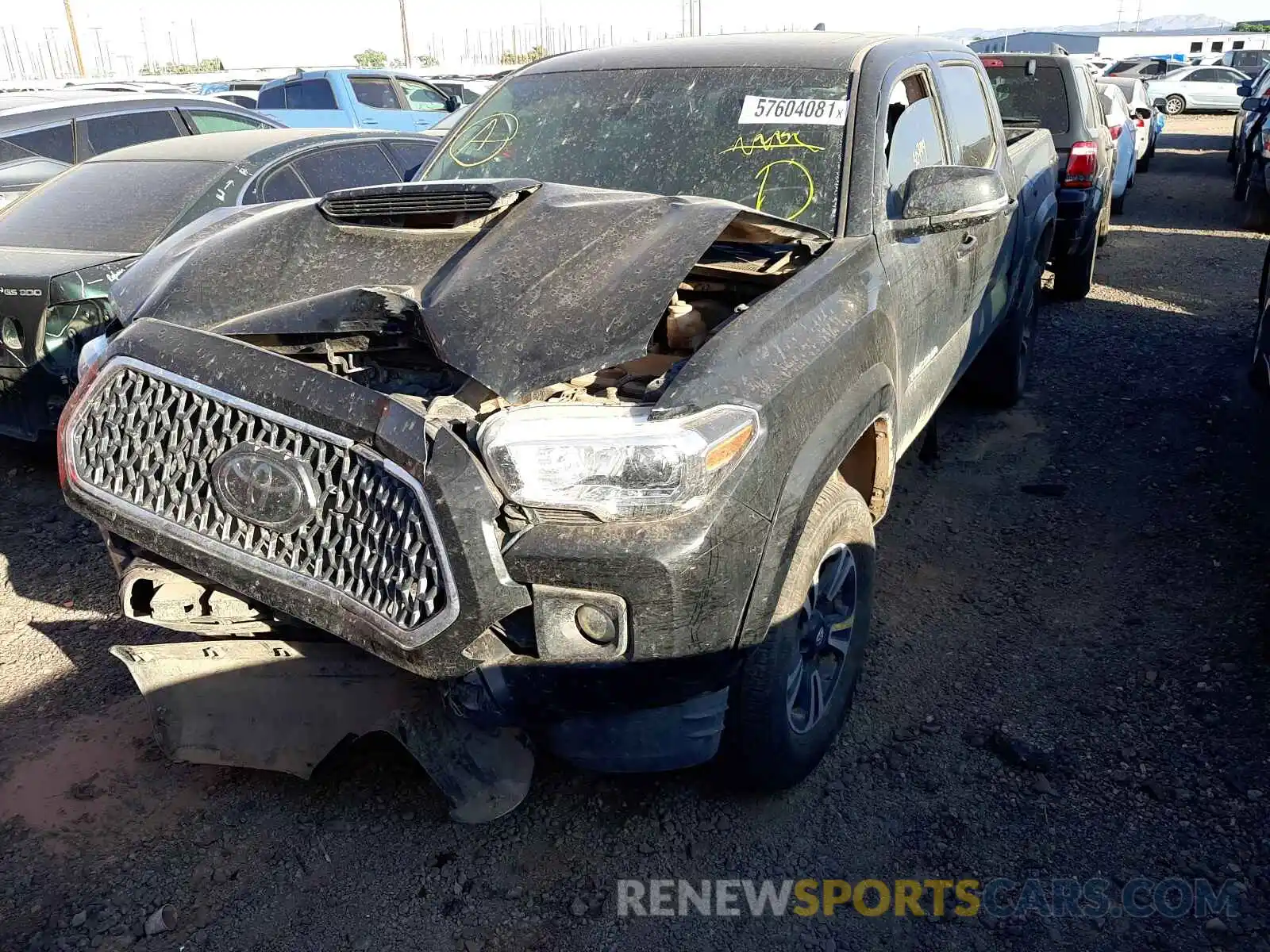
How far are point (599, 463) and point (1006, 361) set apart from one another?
4055 millimetres

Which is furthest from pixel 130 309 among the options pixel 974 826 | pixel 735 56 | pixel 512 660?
pixel 974 826

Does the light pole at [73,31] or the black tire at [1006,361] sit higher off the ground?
the light pole at [73,31]

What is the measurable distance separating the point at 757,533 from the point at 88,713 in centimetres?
237

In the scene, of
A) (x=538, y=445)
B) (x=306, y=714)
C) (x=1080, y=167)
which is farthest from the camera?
(x=1080, y=167)

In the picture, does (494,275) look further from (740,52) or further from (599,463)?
(740,52)

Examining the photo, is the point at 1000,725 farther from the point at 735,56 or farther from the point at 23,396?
the point at 23,396

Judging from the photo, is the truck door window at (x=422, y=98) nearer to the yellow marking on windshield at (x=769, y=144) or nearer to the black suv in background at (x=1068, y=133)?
the black suv in background at (x=1068, y=133)

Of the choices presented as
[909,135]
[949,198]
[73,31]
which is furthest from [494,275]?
[73,31]

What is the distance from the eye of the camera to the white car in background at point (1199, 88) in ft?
86.6

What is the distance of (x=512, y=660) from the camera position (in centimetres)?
219

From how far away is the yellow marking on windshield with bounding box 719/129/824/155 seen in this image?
132 inches

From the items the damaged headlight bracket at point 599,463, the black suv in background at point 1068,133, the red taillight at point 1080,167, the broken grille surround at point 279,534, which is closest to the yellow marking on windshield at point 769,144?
the damaged headlight bracket at point 599,463

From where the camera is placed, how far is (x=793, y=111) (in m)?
3.39

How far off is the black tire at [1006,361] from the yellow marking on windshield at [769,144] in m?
2.28
